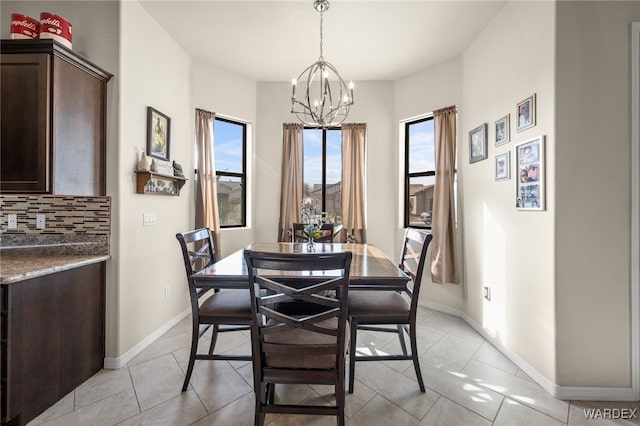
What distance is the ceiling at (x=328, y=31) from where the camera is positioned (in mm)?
2391

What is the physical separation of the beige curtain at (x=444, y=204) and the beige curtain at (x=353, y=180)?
91 centimetres

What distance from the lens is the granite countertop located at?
149 cm

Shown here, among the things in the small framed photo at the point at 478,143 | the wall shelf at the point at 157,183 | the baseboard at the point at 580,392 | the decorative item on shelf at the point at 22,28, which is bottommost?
the baseboard at the point at 580,392

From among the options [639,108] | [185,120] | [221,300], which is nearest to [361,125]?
[185,120]

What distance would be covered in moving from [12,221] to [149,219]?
873mm

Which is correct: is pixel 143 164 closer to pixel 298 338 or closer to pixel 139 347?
pixel 139 347

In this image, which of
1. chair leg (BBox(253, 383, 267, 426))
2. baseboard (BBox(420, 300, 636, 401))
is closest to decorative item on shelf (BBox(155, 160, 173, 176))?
chair leg (BBox(253, 383, 267, 426))

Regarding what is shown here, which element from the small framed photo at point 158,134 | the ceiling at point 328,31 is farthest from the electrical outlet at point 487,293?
the small framed photo at point 158,134

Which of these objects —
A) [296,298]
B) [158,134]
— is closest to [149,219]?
[158,134]

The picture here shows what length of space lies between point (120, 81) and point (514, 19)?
10.3 feet

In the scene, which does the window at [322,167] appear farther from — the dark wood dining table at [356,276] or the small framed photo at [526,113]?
the small framed photo at [526,113]

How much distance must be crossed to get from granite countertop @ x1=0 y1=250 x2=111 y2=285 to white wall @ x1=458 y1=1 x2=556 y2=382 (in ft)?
10.3

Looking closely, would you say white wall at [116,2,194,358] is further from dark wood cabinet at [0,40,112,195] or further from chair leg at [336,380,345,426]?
chair leg at [336,380,345,426]

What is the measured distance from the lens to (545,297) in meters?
1.92
